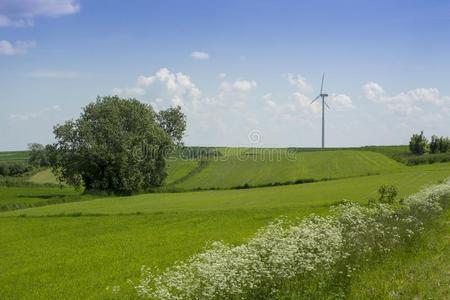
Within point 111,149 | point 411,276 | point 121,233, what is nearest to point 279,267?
point 411,276

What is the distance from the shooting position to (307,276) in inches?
505

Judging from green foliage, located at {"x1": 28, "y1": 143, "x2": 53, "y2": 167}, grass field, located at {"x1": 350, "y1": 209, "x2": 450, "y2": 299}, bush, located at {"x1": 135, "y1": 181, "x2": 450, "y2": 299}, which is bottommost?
grass field, located at {"x1": 350, "y1": 209, "x2": 450, "y2": 299}

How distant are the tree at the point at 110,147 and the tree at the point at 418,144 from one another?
218ft

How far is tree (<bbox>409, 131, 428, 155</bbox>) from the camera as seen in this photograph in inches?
4791

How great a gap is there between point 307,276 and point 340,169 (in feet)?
254

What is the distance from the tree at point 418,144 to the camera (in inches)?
4791

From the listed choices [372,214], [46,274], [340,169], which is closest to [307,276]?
[372,214]

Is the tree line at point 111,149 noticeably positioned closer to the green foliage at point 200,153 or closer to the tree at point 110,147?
the tree at point 110,147

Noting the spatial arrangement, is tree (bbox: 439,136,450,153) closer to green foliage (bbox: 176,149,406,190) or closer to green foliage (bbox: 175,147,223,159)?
green foliage (bbox: 176,149,406,190)

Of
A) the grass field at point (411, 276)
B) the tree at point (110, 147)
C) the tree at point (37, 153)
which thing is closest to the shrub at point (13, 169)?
the tree at point (37, 153)

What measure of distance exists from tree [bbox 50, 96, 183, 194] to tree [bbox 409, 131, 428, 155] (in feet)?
218

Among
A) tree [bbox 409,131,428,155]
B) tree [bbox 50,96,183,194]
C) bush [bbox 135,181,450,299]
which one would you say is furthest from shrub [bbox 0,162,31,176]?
bush [bbox 135,181,450,299]

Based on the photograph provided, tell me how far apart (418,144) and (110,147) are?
7652 cm

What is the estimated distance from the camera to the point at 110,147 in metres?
78.8
